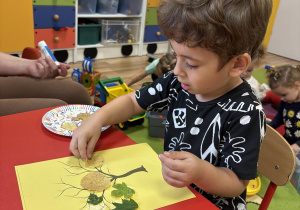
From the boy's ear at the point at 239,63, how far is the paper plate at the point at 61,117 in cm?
32

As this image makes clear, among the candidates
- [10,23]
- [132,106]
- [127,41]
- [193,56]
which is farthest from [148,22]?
[193,56]

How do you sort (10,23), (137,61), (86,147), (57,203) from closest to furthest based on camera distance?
(57,203)
(86,147)
(10,23)
(137,61)

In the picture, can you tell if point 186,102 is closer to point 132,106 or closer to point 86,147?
point 132,106

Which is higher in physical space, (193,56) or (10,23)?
(193,56)

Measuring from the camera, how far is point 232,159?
21.1 inches

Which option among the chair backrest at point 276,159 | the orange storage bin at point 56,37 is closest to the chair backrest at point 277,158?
the chair backrest at point 276,159

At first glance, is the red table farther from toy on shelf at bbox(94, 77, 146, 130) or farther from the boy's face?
toy on shelf at bbox(94, 77, 146, 130)

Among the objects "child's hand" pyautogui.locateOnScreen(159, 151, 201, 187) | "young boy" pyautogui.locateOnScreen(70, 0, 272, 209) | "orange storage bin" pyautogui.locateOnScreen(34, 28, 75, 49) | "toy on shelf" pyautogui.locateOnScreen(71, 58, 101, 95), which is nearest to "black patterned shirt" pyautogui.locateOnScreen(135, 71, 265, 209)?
"young boy" pyautogui.locateOnScreen(70, 0, 272, 209)

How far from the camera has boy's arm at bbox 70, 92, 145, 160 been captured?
1.91ft

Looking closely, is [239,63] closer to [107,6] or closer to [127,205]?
[127,205]

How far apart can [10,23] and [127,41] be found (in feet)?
3.75

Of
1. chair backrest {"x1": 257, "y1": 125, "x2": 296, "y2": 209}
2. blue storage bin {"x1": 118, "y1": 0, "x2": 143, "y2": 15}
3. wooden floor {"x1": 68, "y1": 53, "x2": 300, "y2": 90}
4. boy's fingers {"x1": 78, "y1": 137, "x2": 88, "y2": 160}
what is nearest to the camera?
boy's fingers {"x1": 78, "y1": 137, "x2": 88, "y2": 160}

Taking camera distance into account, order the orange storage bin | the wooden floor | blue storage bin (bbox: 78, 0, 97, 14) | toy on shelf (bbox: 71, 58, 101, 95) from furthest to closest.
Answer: blue storage bin (bbox: 78, 0, 97, 14), the wooden floor, the orange storage bin, toy on shelf (bbox: 71, 58, 101, 95)

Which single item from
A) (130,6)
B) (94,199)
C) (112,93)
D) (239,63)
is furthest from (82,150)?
(130,6)
